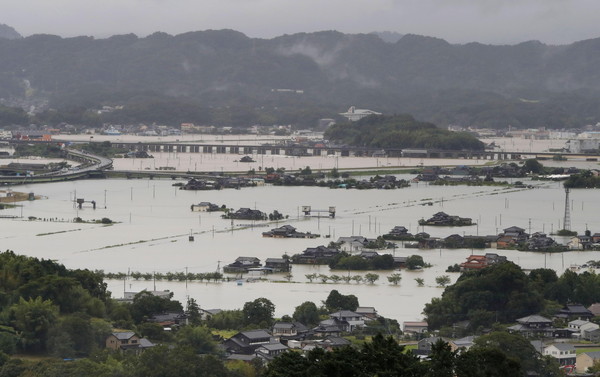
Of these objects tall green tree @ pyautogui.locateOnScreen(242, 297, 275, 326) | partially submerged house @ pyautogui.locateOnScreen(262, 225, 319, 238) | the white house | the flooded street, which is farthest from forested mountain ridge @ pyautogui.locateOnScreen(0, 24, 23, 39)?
the white house

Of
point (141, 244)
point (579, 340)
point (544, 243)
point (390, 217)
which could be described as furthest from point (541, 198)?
point (579, 340)

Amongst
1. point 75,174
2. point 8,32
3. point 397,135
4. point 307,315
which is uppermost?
point 8,32

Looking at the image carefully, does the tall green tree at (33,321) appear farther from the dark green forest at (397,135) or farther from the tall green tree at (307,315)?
the dark green forest at (397,135)

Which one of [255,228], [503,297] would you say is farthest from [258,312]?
[255,228]

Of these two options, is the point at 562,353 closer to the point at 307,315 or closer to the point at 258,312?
the point at 307,315

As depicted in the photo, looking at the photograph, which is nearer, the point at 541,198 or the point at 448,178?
the point at 541,198

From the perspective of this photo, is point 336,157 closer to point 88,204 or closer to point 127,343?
point 88,204

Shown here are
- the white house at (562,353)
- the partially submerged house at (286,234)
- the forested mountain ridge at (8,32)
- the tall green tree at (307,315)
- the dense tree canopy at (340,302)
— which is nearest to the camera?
the white house at (562,353)

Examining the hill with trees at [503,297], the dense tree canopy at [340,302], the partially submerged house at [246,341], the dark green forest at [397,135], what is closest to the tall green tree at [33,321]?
the partially submerged house at [246,341]

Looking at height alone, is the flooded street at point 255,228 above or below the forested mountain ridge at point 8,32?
below
